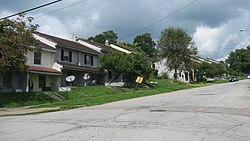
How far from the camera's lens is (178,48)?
218ft

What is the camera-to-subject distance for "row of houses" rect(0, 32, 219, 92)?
33219 mm

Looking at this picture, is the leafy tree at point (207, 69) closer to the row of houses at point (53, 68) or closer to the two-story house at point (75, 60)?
the row of houses at point (53, 68)

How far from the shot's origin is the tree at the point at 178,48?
66.4m

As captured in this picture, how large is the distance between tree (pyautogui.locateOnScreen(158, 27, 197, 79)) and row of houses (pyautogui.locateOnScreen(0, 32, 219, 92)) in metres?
22.1

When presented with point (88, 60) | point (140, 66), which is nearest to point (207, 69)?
point (140, 66)

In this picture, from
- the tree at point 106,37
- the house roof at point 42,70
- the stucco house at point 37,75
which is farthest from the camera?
the tree at point 106,37

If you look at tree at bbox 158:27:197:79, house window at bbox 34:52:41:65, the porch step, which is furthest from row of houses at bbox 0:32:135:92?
tree at bbox 158:27:197:79

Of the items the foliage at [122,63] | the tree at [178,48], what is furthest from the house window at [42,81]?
the tree at [178,48]

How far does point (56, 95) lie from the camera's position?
31.6 meters

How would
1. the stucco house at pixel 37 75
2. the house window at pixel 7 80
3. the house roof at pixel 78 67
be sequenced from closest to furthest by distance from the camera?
the house window at pixel 7 80
the stucco house at pixel 37 75
the house roof at pixel 78 67

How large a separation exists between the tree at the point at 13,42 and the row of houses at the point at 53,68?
3.38 m

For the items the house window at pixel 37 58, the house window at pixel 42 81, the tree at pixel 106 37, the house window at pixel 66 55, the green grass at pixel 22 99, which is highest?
the tree at pixel 106 37

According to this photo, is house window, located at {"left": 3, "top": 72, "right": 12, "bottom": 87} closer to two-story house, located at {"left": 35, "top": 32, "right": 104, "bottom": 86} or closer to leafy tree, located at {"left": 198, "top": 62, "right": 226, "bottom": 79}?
two-story house, located at {"left": 35, "top": 32, "right": 104, "bottom": 86}

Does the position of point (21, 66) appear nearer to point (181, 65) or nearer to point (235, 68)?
point (181, 65)
